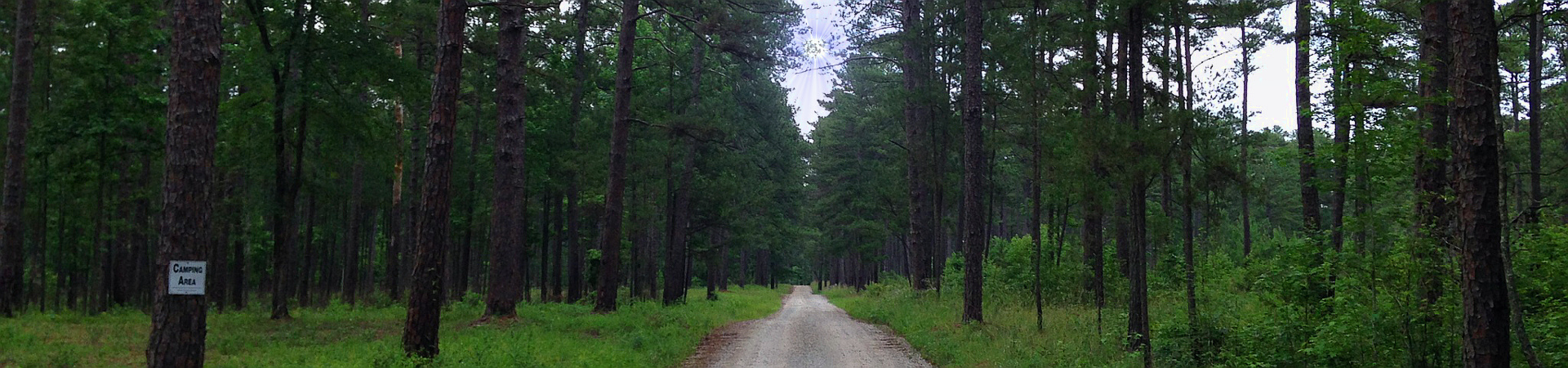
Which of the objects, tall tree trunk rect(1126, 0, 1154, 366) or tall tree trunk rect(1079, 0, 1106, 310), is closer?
tall tree trunk rect(1126, 0, 1154, 366)

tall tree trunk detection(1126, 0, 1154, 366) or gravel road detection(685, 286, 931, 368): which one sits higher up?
tall tree trunk detection(1126, 0, 1154, 366)

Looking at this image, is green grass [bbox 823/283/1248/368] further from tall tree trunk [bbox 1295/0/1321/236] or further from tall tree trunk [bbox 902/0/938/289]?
tall tree trunk [bbox 902/0/938/289]

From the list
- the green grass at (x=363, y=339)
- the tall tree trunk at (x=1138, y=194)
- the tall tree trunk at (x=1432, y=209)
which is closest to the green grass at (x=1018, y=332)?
the tall tree trunk at (x=1138, y=194)

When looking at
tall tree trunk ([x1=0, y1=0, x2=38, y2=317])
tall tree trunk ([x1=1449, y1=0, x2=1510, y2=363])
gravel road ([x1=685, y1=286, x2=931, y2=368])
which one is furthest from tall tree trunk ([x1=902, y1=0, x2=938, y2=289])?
tall tree trunk ([x1=0, y1=0, x2=38, y2=317])

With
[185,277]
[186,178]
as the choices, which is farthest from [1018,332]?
[186,178]

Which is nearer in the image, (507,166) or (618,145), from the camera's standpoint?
(507,166)

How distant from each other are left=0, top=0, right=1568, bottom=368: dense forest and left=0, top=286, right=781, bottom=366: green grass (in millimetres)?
743

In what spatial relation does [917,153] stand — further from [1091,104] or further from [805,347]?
[1091,104]

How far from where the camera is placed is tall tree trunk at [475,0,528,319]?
17.8m

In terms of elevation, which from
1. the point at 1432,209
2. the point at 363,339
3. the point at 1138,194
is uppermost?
the point at 1138,194

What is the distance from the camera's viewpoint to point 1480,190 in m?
6.80

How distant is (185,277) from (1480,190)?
36.5 ft

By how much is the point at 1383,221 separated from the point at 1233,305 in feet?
11.2

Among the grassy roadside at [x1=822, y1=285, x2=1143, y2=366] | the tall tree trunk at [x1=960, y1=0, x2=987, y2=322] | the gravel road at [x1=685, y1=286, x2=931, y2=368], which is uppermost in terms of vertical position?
the tall tree trunk at [x1=960, y1=0, x2=987, y2=322]
